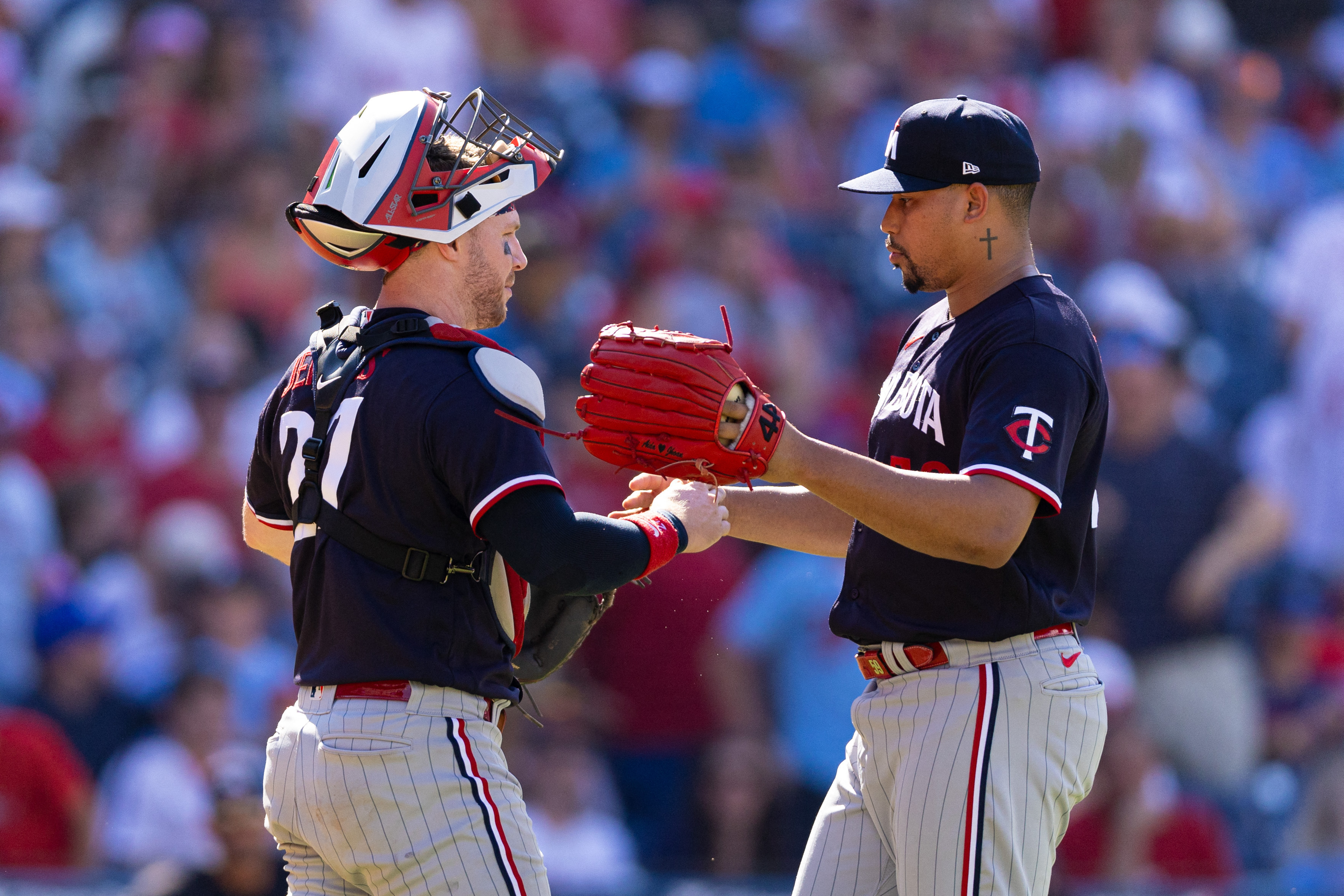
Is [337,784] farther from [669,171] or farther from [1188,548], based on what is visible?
[669,171]

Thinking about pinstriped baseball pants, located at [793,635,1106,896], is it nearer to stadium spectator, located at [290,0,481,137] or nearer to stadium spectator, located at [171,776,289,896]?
stadium spectator, located at [171,776,289,896]

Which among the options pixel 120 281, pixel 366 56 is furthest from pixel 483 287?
pixel 366 56

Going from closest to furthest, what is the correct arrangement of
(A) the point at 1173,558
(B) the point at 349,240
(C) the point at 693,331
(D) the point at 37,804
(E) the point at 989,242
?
(B) the point at 349,240 < (E) the point at 989,242 < (D) the point at 37,804 < (A) the point at 1173,558 < (C) the point at 693,331

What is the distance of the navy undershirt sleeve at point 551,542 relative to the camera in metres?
3.02

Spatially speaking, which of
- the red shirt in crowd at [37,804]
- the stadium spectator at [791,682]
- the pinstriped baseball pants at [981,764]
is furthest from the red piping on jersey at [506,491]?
the red shirt in crowd at [37,804]

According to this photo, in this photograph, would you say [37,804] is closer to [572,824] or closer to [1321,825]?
[572,824]

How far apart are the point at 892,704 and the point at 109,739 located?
4983 mm

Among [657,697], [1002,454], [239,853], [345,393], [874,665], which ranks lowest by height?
[239,853]

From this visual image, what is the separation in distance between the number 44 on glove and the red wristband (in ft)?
0.33

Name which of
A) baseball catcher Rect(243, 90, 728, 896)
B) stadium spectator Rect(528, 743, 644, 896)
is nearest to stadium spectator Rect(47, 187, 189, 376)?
stadium spectator Rect(528, 743, 644, 896)

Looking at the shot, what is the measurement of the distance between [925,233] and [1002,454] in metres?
0.65

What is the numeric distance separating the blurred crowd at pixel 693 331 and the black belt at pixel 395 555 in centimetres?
321

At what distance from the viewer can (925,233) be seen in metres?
3.64

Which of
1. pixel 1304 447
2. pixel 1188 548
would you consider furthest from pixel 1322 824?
pixel 1304 447
